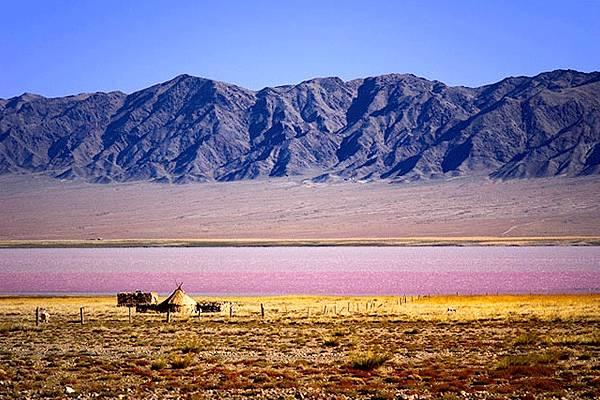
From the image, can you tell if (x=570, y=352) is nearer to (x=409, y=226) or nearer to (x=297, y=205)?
(x=409, y=226)

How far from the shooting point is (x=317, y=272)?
77188mm

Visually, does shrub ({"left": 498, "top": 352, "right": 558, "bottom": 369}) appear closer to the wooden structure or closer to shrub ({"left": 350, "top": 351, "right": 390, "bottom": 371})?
shrub ({"left": 350, "top": 351, "right": 390, "bottom": 371})

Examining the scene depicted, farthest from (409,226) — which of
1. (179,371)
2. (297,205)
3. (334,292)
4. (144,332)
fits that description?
(179,371)

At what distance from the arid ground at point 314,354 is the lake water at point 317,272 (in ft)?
64.3

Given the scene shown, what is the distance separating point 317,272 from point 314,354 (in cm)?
5290

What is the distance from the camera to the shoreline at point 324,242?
417 ft

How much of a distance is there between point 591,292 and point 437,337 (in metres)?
27.4

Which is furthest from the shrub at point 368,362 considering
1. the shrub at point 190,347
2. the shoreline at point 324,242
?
the shoreline at point 324,242

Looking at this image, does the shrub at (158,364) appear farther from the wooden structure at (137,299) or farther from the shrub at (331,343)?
the wooden structure at (137,299)

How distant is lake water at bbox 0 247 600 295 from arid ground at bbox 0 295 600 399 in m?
19.6

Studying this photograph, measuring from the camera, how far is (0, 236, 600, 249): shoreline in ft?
417

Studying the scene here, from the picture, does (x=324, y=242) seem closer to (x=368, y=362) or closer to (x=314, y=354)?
(x=314, y=354)

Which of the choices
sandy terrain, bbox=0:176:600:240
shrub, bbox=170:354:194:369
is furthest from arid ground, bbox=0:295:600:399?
sandy terrain, bbox=0:176:600:240

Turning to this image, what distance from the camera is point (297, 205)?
19638 centimetres
